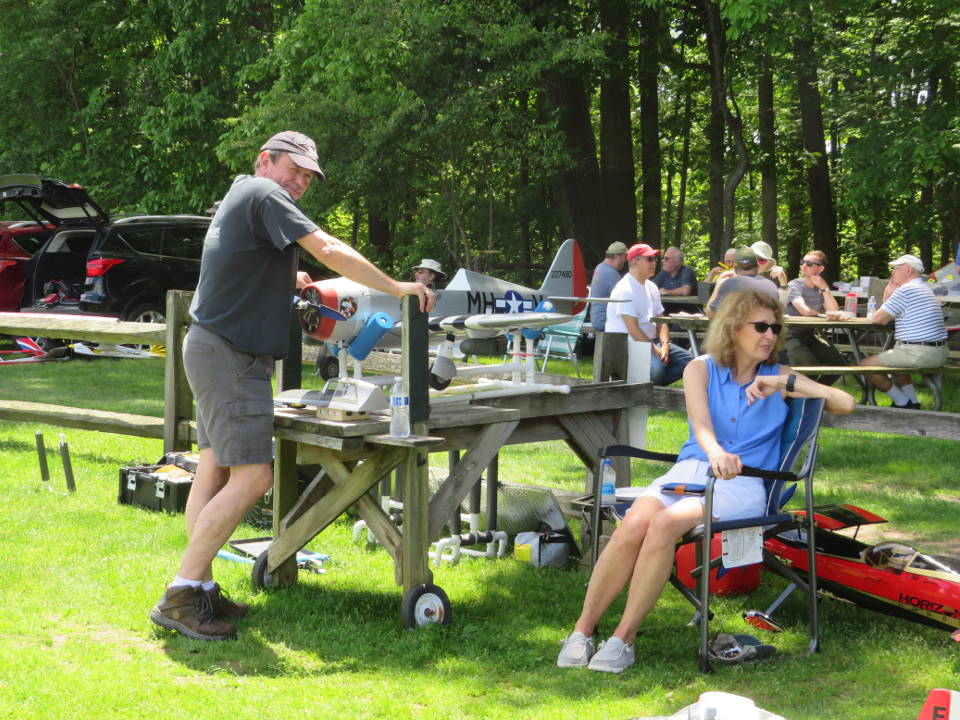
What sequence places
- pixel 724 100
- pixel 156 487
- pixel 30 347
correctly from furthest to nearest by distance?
pixel 724 100 < pixel 30 347 < pixel 156 487

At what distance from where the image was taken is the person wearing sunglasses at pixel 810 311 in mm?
10586

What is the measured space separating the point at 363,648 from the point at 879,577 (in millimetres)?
2016

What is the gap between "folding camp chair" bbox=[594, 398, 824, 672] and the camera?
389 cm

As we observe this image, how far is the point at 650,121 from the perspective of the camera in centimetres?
2153

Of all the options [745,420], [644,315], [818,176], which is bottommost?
[745,420]

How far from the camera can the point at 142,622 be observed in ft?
14.3

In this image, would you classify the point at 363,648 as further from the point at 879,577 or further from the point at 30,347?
the point at 30,347

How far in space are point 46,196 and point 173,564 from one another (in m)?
10.4

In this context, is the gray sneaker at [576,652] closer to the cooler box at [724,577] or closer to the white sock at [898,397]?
the cooler box at [724,577]

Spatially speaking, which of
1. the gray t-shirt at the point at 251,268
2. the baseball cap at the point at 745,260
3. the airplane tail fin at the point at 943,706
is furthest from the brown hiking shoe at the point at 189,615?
the baseball cap at the point at 745,260

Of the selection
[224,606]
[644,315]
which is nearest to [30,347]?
[644,315]

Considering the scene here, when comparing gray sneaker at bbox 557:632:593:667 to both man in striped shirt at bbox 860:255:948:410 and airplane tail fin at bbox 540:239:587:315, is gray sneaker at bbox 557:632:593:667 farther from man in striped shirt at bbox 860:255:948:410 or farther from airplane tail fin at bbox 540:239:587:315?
airplane tail fin at bbox 540:239:587:315

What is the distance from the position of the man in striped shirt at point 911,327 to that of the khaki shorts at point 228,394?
6604mm

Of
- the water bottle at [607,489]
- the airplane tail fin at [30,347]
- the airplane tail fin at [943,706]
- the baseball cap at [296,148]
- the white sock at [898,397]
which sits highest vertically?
the baseball cap at [296,148]
